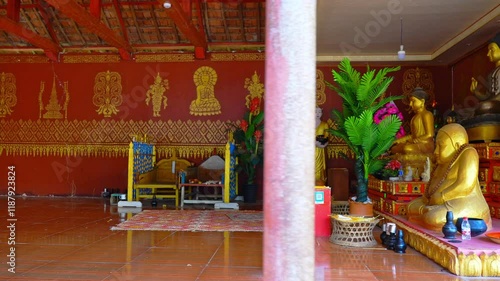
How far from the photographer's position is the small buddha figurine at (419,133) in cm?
548

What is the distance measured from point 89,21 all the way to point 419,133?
16.2ft

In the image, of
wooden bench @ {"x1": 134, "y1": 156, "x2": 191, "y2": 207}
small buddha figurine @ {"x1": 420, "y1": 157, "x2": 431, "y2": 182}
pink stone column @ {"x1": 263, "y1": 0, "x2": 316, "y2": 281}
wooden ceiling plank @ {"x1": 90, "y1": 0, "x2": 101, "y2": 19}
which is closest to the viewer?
pink stone column @ {"x1": 263, "y1": 0, "x2": 316, "y2": 281}

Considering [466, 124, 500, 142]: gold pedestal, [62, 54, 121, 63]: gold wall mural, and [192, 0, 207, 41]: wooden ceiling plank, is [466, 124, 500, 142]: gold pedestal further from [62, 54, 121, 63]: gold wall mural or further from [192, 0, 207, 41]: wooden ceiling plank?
[62, 54, 121, 63]: gold wall mural

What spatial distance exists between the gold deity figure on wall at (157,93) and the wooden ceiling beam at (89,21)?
2.49 ft

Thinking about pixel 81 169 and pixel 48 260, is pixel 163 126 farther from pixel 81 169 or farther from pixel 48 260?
pixel 48 260

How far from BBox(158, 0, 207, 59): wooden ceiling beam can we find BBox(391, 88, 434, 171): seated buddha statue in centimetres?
341

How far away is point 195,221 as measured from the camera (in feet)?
16.7

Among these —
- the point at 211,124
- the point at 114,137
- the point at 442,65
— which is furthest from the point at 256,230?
the point at 442,65

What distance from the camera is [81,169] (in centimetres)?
826

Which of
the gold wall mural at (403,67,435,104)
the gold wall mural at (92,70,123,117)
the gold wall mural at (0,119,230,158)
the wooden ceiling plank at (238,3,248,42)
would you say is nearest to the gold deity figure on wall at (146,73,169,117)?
the gold wall mural at (0,119,230,158)

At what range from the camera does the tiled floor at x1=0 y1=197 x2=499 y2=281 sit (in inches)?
108

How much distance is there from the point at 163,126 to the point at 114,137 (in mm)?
982

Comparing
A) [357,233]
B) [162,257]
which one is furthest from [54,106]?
[357,233]

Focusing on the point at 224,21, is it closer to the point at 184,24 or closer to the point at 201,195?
the point at 184,24
